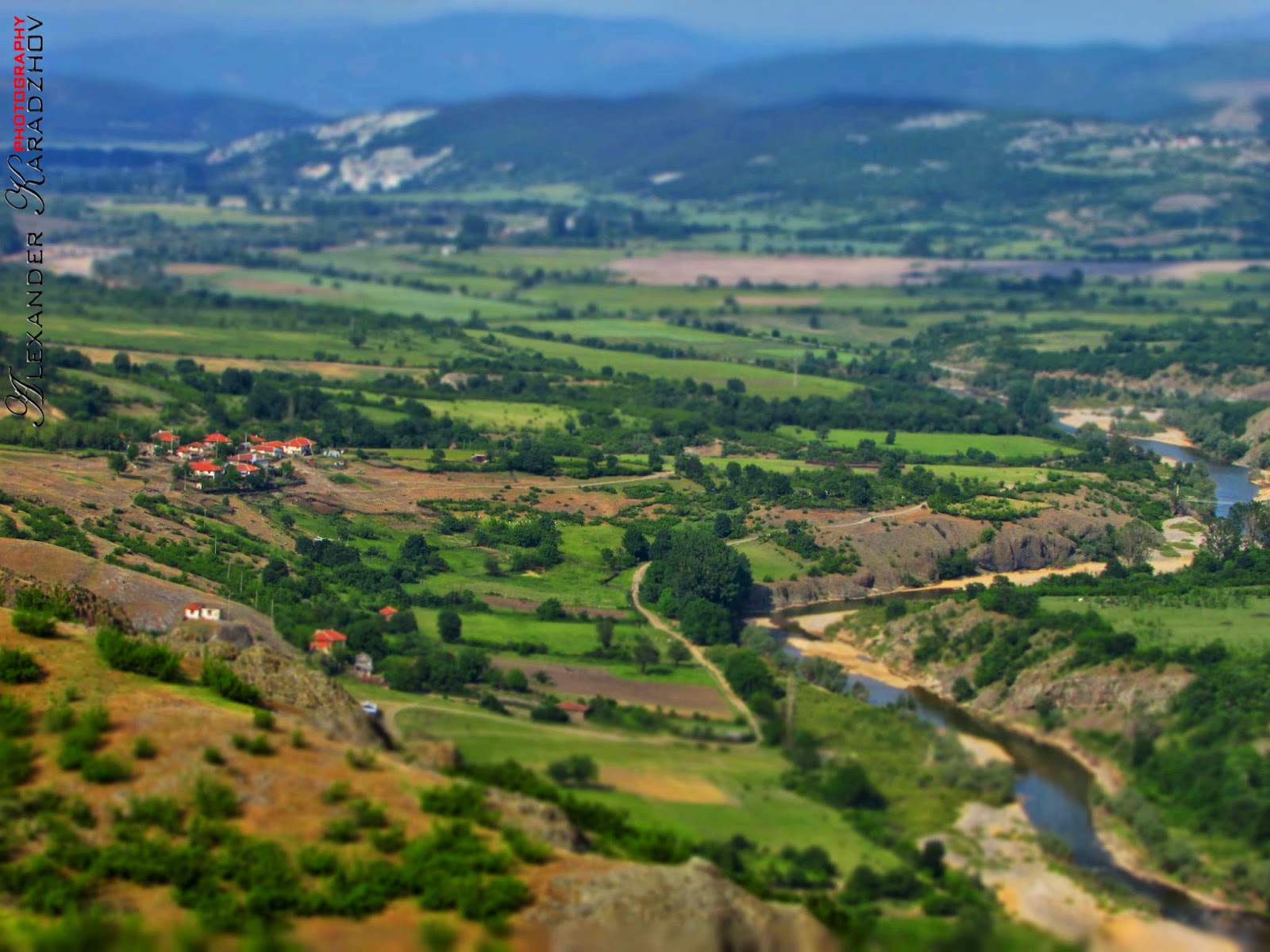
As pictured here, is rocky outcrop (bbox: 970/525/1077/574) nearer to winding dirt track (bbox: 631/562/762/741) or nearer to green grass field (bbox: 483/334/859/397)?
winding dirt track (bbox: 631/562/762/741)

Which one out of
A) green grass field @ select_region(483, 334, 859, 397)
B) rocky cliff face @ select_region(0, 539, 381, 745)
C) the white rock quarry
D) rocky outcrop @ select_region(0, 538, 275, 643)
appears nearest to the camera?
rocky cliff face @ select_region(0, 539, 381, 745)

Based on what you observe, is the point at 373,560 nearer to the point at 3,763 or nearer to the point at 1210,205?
the point at 3,763

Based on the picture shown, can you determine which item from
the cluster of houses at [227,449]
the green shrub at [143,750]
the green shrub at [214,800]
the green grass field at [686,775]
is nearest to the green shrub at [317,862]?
the green shrub at [214,800]

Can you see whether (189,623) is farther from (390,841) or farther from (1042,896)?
(1042,896)

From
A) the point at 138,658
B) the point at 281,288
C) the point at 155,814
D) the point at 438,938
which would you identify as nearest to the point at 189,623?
the point at 138,658

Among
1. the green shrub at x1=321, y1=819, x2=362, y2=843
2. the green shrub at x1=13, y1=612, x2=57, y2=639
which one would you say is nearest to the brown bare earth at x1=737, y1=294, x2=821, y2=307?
the green shrub at x1=13, y1=612, x2=57, y2=639
